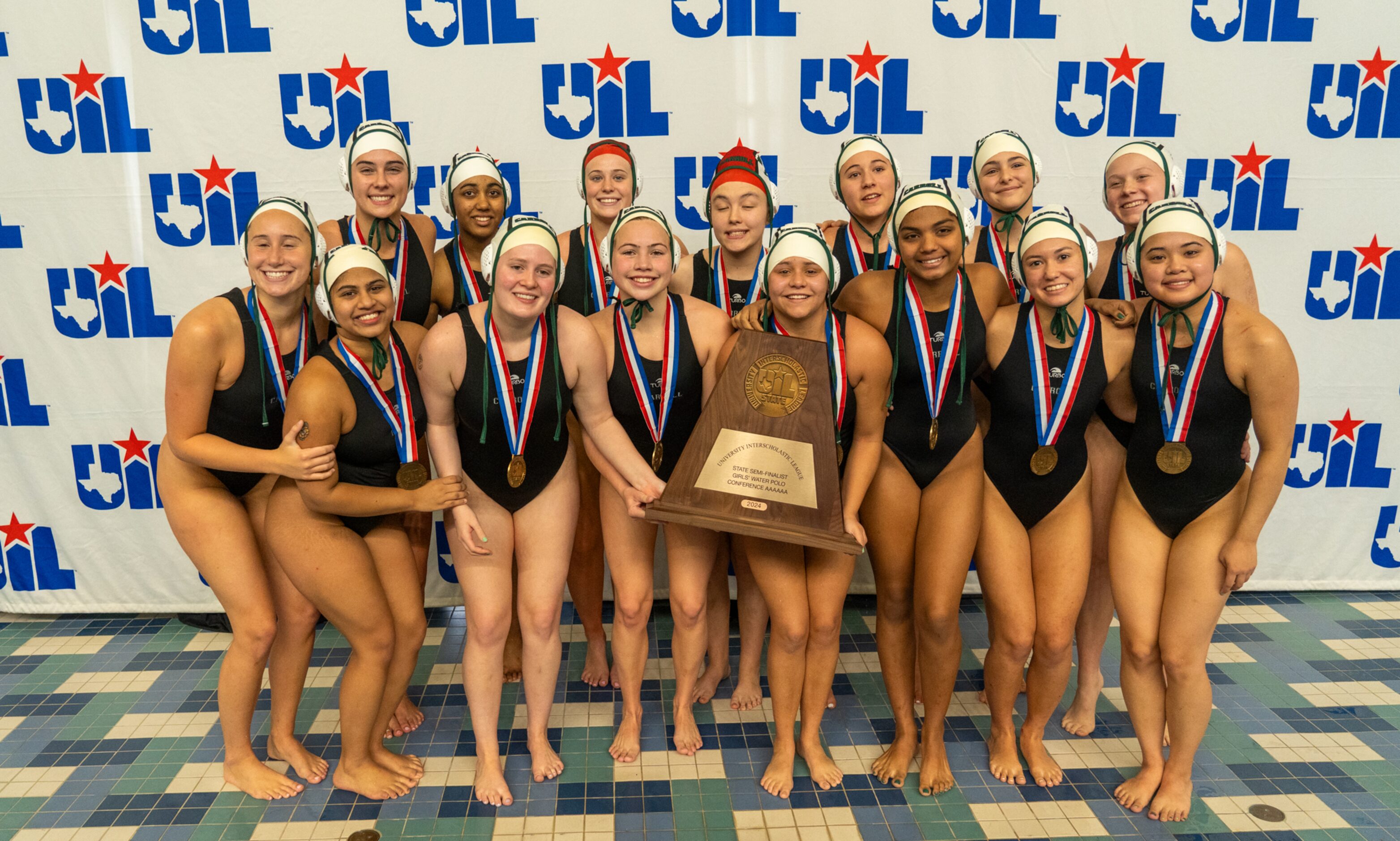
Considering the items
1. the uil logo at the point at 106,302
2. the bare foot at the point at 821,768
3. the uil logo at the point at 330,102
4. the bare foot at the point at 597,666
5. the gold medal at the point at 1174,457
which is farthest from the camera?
the uil logo at the point at 106,302

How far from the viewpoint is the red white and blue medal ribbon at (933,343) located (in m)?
3.23

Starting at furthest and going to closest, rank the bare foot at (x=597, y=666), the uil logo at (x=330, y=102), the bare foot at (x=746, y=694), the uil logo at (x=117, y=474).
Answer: the uil logo at (x=117, y=474) → the uil logo at (x=330, y=102) → the bare foot at (x=597, y=666) → the bare foot at (x=746, y=694)

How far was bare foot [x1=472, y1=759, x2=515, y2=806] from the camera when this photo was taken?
3400 mm

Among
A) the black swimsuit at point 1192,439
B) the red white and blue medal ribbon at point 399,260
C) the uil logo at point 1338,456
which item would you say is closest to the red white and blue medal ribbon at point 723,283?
the red white and blue medal ribbon at point 399,260

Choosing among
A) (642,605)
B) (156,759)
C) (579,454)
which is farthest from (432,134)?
(156,759)

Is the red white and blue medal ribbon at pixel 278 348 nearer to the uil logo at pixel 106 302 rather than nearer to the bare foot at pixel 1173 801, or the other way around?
the uil logo at pixel 106 302

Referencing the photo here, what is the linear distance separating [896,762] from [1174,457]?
1684 mm

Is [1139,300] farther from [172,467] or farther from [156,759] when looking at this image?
[156,759]

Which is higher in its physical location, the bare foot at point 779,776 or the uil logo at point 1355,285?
the uil logo at point 1355,285

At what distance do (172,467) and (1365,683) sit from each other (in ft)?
19.0

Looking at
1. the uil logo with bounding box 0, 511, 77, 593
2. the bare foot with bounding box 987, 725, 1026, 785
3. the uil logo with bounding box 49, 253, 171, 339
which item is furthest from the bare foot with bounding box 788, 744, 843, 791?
the uil logo with bounding box 0, 511, 77, 593

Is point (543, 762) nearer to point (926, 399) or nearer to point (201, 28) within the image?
point (926, 399)

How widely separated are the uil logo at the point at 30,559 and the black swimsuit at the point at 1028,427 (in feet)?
18.7

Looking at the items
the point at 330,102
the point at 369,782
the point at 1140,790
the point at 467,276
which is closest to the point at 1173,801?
the point at 1140,790
